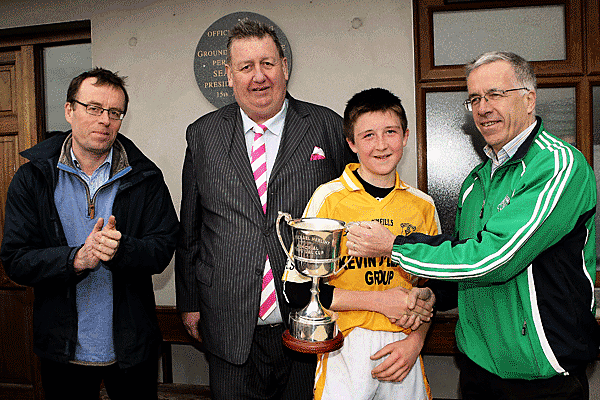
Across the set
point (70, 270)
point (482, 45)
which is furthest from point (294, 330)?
point (482, 45)

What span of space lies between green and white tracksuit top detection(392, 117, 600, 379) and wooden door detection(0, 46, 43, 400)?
3477 mm

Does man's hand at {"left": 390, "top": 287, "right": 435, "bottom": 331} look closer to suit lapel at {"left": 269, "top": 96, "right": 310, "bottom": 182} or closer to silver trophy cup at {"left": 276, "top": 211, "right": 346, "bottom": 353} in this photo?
silver trophy cup at {"left": 276, "top": 211, "right": 346, "bottom": 353}

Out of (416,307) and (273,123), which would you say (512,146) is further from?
(273,123)

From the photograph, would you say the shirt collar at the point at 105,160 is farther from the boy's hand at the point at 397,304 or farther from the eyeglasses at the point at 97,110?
the boy's hand at the point at 397,304

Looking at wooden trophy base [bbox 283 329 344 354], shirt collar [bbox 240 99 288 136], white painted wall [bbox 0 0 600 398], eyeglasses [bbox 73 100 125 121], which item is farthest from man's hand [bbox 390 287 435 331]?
white painted wall [bbox 0 0 600 398]

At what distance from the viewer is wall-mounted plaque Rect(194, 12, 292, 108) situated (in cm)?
333

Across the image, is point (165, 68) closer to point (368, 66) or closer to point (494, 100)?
point (368, 66)

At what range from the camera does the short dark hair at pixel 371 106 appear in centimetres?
172

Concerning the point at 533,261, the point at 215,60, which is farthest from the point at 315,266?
the point at 215,60

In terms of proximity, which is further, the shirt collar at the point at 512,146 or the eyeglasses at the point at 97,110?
the eyeglasses at the point at 97,110

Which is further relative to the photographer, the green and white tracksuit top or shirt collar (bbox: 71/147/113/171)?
shirt collar (bbox: 71/147/113/171)

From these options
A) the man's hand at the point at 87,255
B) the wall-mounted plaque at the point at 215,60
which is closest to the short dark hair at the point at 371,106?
the man's hand at the point at 87,255

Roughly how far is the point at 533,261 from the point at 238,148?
1184 mm

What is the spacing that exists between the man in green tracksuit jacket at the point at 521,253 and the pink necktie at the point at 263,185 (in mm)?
496
